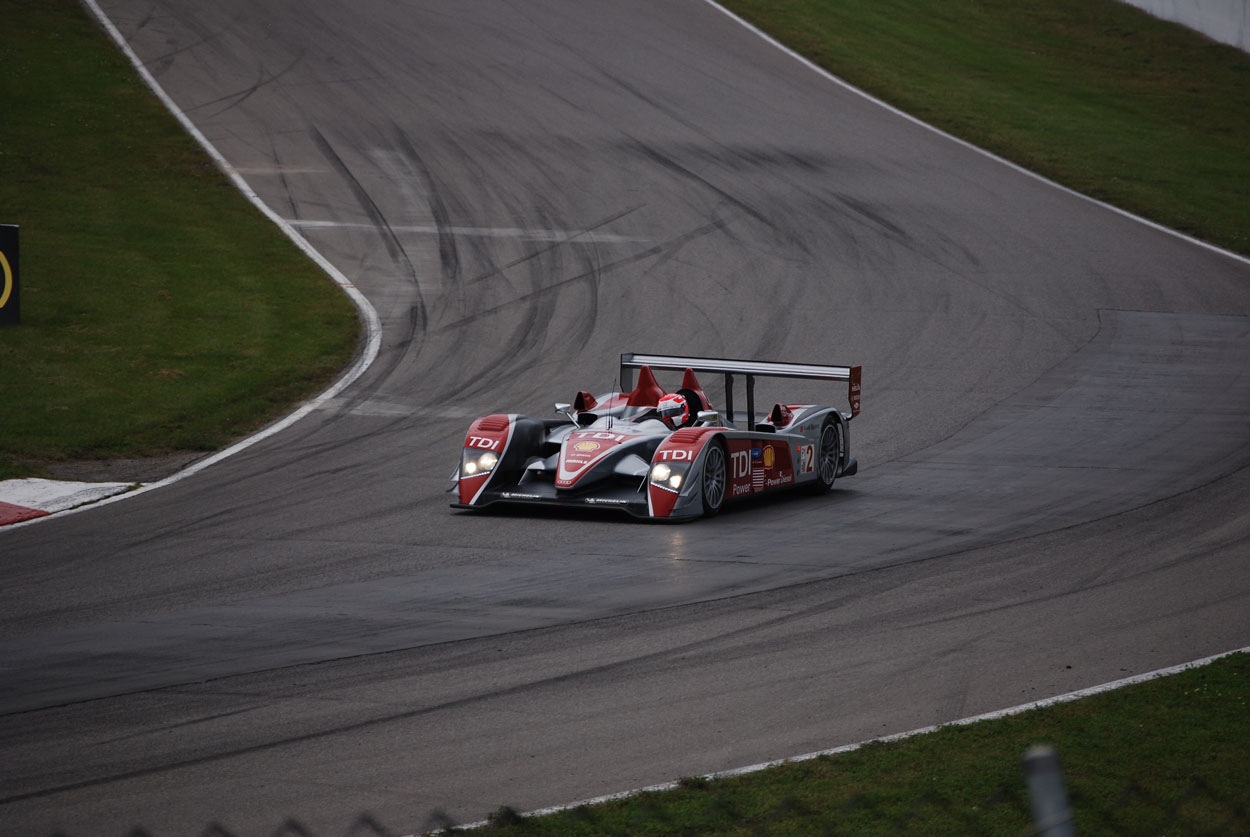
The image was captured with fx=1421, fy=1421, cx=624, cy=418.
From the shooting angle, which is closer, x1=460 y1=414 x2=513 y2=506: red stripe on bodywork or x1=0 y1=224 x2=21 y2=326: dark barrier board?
Result: x1=460 y1=414 x2=513 y2=506: red stripe on bodywork

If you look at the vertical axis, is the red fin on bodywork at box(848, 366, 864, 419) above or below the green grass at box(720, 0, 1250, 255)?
below

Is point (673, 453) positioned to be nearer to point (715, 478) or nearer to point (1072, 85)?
point (715, 478)

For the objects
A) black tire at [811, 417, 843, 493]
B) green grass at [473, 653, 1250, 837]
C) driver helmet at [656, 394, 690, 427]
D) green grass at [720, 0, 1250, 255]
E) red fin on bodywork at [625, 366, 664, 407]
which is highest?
green grass at [720, 0, 1250, 255]

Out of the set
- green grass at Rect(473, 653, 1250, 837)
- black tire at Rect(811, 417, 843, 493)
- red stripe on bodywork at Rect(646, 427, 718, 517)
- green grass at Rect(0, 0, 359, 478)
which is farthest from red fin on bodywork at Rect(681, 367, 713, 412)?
green grass at Rect(473, 653, 1250, 837)

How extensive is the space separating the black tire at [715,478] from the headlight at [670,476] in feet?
0.92

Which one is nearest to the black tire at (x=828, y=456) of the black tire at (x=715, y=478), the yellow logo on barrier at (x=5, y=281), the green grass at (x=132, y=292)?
the black tire at (x=715, y=478)

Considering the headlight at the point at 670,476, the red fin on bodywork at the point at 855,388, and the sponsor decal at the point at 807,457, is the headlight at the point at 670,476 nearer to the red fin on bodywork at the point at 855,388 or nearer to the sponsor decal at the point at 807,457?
the sponsor decal at the point at 807,457

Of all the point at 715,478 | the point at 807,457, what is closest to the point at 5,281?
the point at 715,478

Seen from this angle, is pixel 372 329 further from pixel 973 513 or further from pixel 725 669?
pixel 725 669

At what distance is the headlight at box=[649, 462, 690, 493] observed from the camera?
12.4 meters

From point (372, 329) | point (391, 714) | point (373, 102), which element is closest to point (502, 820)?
point (391, 714)

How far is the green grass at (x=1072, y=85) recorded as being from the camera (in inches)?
1323

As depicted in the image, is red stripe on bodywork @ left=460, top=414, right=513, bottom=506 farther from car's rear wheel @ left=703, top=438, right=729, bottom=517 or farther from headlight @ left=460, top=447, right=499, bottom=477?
car's rear wheel @ left=703, top=438, right=729, bottom=517

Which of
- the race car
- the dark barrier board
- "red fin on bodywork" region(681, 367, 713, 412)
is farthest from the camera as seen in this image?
the dark barrier board
